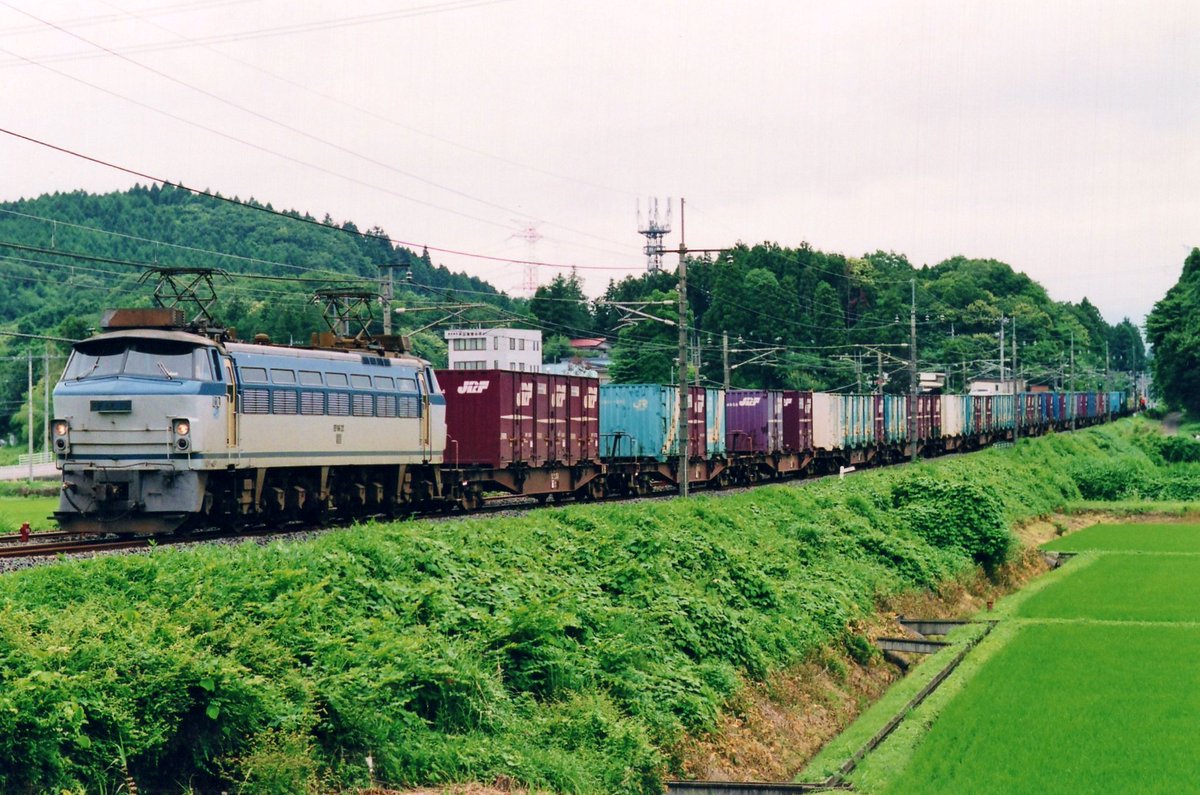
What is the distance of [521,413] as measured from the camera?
37094 millimetres

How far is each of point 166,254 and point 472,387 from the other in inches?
4374

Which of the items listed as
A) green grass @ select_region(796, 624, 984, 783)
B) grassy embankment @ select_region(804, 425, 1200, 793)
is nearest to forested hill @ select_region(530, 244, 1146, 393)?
grassy embankment @ select_region(804, 425, 1200, 793)

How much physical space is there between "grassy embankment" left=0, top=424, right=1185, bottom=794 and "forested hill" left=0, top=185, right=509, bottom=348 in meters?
67.2

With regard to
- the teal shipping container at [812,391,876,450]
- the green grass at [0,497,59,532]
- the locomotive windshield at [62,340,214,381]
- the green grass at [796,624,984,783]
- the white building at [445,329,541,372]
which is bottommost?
the green grass at [796,624,984,783]

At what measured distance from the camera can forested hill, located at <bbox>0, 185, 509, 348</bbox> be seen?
325 feet

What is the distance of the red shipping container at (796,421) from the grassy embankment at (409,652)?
28.7 meters

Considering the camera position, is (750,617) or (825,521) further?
(825,521)

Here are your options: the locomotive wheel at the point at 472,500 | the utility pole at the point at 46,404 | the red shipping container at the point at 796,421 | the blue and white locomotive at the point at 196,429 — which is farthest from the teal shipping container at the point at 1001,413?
the blue and white locomotive at the point at 196,429

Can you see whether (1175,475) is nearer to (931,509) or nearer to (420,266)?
(931,509)

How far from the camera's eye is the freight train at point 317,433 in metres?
24.1

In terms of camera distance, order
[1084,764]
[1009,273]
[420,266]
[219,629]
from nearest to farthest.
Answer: [219,629], [1084,764], [420,266], [1009,273]

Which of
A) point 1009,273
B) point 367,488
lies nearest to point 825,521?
point 367,488

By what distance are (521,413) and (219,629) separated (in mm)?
23384

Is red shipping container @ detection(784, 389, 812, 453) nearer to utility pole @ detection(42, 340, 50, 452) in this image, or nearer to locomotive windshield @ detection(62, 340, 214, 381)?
utility pole @ detection(42, 340, 50, 452)
